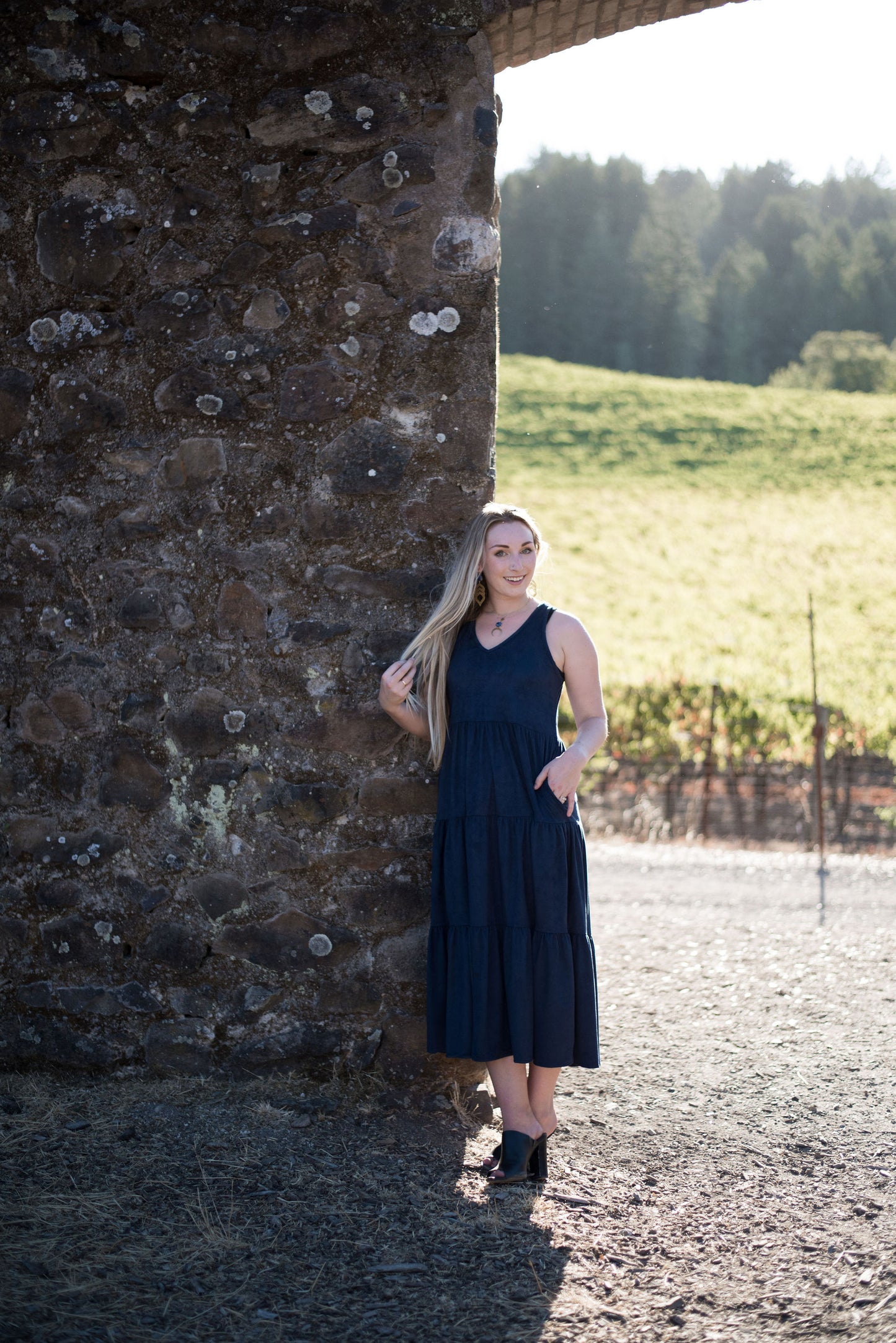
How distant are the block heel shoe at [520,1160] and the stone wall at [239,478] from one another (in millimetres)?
515

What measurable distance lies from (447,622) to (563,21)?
2002mm

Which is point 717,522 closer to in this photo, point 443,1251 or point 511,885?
point 511,885

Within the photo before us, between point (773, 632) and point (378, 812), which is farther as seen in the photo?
point (773, 632)

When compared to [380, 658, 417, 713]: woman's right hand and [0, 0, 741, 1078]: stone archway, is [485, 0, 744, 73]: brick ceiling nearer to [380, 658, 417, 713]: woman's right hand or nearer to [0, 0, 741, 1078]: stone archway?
[0, 0, 741, 1078]: stone archway

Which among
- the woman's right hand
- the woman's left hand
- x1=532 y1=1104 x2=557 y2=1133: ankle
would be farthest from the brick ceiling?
x1=532 y1=1104 x2=557 y2=1133: ankle

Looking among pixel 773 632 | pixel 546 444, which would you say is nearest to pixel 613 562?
pixel 773 632

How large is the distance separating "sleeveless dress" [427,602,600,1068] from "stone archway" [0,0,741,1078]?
35 cm

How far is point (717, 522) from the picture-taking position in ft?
74.5

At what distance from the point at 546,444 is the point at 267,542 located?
2619 centimetres

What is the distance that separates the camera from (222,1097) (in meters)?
3.31

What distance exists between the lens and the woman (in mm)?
2932

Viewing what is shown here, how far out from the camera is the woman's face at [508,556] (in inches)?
122

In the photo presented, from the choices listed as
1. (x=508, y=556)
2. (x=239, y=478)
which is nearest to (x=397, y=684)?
(x=508, y=556)

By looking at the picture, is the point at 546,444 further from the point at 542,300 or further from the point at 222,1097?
the point at 222,1097
